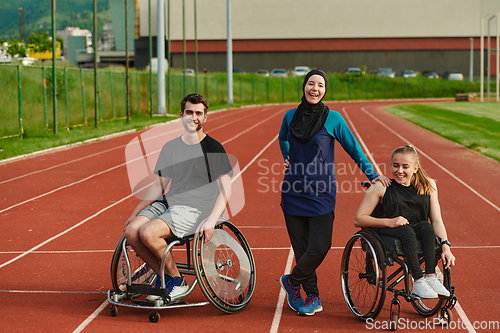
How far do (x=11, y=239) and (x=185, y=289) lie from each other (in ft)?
12.7

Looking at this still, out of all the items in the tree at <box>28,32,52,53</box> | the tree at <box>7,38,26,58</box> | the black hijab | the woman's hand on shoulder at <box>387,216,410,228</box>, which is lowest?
the woman's hand on shoulder at <box>387,216,410,228</box>

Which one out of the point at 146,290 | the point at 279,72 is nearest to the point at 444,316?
the point at 146,290

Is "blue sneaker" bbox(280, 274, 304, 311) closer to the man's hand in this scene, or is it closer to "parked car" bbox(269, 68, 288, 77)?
the man's hand

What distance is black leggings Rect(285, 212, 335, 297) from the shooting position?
4.96m

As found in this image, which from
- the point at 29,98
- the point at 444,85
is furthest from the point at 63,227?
the point at 444,85

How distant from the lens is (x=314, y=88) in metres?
4.91

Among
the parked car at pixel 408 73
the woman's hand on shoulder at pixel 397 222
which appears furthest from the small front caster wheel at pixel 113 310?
the parked car at pixel 408 73

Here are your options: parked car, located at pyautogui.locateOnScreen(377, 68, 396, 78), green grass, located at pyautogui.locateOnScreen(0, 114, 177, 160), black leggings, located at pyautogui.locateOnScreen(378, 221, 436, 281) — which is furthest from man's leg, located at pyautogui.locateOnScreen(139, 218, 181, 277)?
parked car, located at pyautogui.locateOnScreen(377, 68, 396, 78)

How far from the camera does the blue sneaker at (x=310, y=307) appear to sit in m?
5.12

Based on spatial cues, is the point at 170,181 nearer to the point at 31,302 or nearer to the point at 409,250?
the point at 31,302

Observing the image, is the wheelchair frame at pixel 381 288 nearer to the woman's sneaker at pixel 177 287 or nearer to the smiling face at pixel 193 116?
the woman's sneaker at pixel 177 287

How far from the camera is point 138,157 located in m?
16.7

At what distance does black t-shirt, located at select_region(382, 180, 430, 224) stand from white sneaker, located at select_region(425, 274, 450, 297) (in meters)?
0.55

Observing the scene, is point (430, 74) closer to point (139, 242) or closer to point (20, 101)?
point (20, 101)
